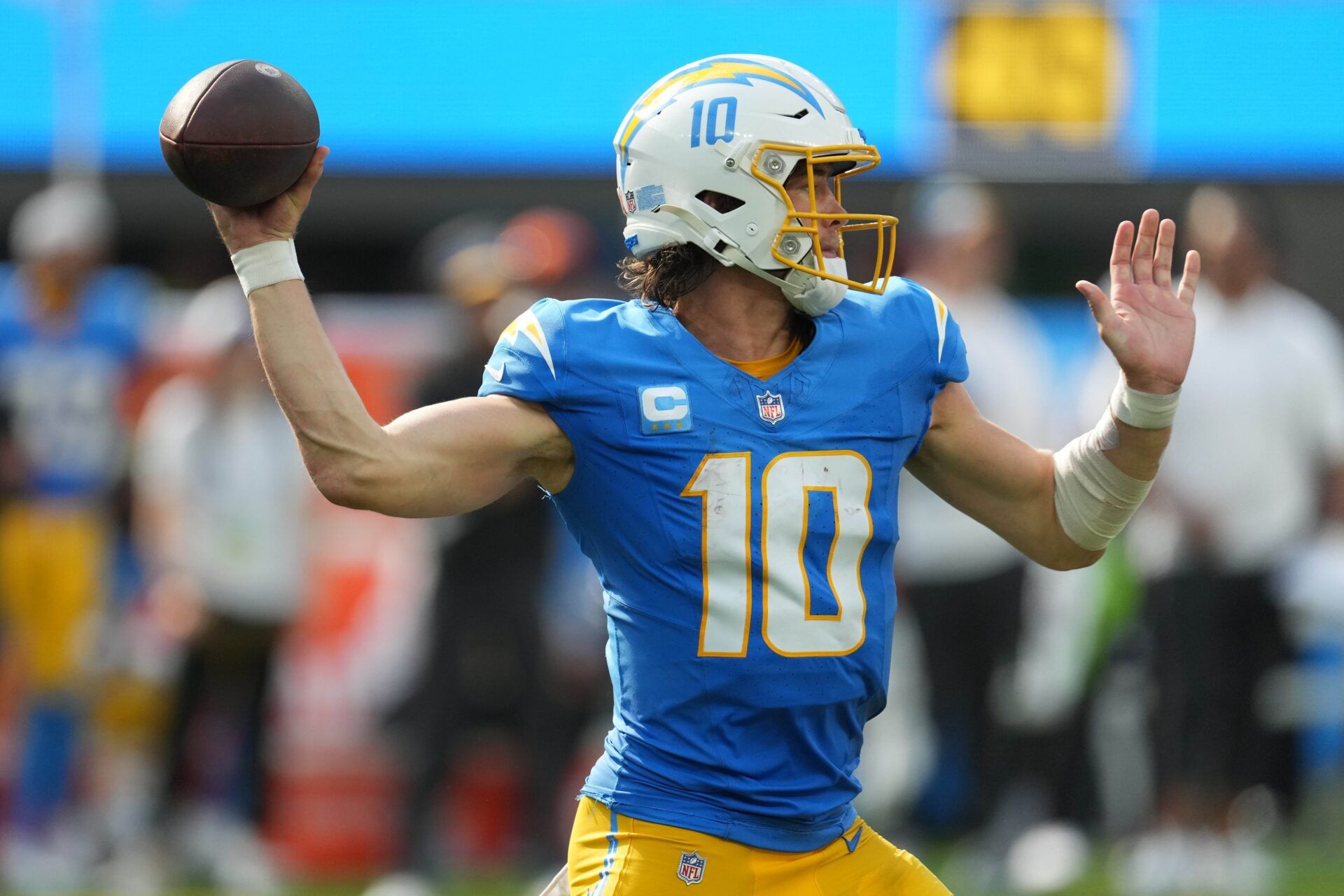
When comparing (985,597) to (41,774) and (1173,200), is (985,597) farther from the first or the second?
(1173,200)

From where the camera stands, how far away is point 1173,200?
31.3ft

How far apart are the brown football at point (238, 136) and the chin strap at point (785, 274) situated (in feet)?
1.98

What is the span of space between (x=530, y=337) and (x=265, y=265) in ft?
1.34

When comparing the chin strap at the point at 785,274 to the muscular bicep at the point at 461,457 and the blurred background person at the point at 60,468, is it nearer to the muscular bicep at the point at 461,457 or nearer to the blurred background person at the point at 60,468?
the muscular bicep at the point at 461,457

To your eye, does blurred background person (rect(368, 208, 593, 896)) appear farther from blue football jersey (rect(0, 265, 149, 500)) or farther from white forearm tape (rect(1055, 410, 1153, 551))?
white forearm tape (rect(1055, 410, 1153, 551))

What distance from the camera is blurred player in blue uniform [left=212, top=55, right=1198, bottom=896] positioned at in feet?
8.73

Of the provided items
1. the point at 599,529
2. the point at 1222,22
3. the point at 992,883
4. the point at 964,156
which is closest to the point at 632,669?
the point at 599,529

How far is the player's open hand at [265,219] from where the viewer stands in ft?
8.46

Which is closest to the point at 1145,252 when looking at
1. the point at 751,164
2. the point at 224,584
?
the point at 751,164

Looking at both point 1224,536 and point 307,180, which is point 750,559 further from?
point 1224,536

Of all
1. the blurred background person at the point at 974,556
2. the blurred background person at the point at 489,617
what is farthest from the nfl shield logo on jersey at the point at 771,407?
the blurred background person at the point at 974,556

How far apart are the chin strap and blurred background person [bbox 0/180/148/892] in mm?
4107

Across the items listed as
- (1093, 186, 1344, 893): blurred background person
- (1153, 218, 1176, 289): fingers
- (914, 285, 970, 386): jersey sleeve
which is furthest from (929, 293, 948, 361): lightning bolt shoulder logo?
(1093, 186, 1344, 893): blurred background person

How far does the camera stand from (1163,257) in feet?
9.74
